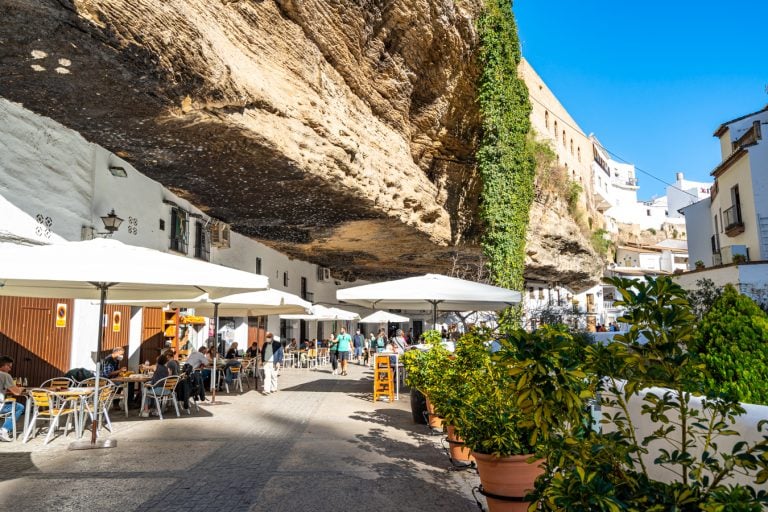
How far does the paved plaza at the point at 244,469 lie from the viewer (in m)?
4.59

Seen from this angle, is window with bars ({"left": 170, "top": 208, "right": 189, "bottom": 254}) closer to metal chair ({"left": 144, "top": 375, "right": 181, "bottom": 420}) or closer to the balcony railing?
metal chair ({"left": 144, "top": 375, "right": 181, "bottom": 420})

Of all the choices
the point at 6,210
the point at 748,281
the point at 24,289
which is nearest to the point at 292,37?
the point at 6,210

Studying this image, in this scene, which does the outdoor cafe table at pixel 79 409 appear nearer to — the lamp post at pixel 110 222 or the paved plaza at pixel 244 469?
the paved plaza at pixel 244 469

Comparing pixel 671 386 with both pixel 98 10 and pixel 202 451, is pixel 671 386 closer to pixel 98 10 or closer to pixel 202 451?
pixel 202 451

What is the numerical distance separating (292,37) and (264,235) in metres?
8.16

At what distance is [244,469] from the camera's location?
5.68 meters

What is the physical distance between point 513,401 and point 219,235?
41.3 ft

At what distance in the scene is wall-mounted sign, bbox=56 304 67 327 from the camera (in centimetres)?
959

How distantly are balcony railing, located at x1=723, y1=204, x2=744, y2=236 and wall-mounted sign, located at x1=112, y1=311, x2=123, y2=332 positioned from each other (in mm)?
24248

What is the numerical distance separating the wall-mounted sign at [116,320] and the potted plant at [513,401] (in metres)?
8.72

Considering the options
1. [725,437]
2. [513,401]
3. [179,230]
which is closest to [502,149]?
[179,230]

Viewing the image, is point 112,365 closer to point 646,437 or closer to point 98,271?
point 98,271

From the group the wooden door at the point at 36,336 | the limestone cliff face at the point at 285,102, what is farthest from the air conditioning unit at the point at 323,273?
the wooden door at the point at 36,336

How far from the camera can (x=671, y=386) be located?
89.8 inches
